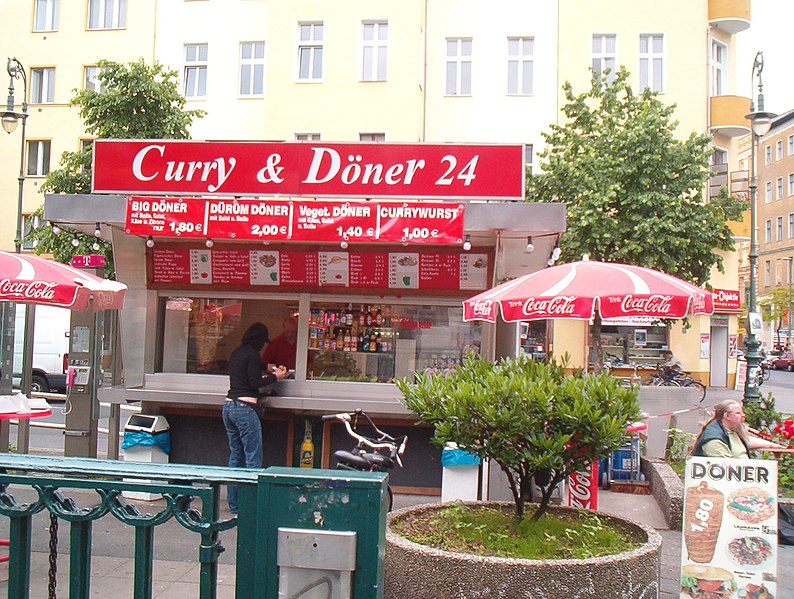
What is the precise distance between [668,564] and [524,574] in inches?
123

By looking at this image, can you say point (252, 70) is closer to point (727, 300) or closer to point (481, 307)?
point (727, 300)

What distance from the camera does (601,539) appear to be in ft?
16.4

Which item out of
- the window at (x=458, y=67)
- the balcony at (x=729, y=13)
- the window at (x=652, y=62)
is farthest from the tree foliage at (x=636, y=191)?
the balcony at (x=729, y=13)

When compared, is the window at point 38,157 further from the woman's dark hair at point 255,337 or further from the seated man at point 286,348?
the woman's dark hair at point 255,337

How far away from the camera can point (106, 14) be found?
102 feet

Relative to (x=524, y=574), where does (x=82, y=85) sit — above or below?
above

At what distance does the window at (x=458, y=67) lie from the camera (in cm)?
2814

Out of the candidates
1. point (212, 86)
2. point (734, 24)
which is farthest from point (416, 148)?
point (734, 24)

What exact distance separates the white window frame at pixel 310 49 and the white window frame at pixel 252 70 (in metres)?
2.06

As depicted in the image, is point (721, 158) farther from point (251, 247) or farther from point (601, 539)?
point (601, 539)

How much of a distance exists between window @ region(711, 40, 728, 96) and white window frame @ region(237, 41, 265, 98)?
54.0 feet

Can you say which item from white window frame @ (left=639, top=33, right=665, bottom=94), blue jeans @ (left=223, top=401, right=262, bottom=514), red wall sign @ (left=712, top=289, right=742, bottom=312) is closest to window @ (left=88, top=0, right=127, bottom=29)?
white window frame @ (left=639, top=33, right=665, bottom=94)

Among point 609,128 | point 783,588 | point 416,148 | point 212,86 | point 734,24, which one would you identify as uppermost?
point 734,24

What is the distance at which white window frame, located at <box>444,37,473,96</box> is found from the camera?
2812cm
